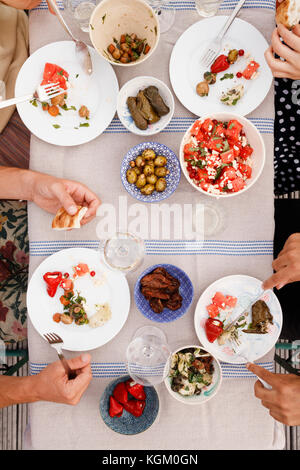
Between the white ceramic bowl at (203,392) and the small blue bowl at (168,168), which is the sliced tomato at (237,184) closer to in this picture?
the small blue bowl at (168,168)

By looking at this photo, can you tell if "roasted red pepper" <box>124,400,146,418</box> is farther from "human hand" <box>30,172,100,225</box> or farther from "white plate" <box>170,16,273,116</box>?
"white plate" <box>170,16,273,116</box>

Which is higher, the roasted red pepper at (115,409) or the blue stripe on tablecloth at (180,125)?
the blue stripe on tablecloth at (180,125)

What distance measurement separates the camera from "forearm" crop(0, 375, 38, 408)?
3.77ft

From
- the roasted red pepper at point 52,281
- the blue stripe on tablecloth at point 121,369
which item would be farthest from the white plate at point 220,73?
the blue stripe on tablecloth at point 121,369

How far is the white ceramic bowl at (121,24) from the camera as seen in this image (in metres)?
A: 1.06

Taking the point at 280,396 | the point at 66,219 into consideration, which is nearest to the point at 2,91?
the point at 66,219

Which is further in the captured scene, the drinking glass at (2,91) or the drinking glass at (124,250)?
the drinking glass at (2,91)

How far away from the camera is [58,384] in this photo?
1094mm

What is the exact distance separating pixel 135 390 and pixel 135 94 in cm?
95

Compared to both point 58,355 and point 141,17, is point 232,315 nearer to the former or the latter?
point 58,355

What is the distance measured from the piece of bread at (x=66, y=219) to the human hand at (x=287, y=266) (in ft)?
2.01

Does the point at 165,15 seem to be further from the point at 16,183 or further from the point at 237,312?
the point at 237,312

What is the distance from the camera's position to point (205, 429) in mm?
1148
